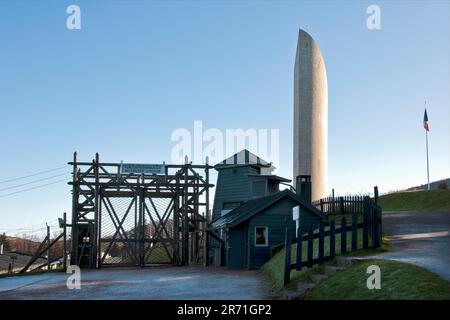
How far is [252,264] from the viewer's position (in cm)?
2592

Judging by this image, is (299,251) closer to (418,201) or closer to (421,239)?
(421,239)

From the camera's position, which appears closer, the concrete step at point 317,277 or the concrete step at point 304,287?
the concrete step at point 304,287

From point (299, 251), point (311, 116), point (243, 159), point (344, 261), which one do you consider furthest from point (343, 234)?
point (311, 116)

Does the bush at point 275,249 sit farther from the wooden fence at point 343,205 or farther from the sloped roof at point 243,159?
the sloped roof at point 243,159

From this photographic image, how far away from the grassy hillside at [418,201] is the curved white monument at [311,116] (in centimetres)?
918

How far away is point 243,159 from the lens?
1519 inches

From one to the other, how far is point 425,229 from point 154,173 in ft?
51.3

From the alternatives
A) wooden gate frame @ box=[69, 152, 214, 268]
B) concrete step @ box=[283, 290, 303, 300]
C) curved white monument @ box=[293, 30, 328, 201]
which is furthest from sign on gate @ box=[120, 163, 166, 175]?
curved white monument @ box=[293, 30, 328, 201]

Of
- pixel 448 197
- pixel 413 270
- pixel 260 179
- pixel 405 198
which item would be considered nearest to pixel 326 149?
pixel 405 198

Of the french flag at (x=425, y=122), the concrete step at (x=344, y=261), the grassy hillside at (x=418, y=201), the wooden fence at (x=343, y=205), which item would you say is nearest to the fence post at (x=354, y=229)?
the concrete step at (x=344, y=261)

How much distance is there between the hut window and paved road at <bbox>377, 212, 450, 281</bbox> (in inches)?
212

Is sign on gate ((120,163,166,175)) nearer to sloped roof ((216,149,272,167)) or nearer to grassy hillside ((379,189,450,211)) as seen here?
sloped roof ((216,149,272,167))

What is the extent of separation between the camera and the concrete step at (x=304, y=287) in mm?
13312
